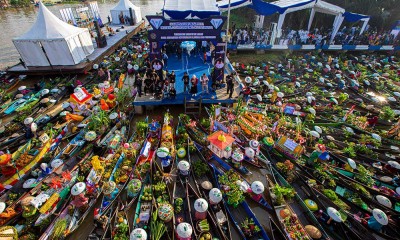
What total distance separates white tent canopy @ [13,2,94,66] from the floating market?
0.37ft

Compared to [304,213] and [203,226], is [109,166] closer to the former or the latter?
[203,226]

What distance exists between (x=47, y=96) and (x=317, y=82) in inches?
974

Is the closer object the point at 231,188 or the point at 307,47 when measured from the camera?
the point at 231,188

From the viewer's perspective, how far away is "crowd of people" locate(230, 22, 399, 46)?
26250mm

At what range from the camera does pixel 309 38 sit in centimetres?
2736

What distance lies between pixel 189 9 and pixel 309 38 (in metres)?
15.9

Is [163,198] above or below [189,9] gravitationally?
below

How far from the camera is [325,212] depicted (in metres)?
9.48

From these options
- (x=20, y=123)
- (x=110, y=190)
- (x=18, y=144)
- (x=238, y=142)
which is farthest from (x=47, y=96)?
(x=238, y=142)

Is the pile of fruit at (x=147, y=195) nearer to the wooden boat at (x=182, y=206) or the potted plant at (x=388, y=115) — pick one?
the wooden boat at (x=182, y=206)

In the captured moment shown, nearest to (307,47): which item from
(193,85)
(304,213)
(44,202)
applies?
(193,85)

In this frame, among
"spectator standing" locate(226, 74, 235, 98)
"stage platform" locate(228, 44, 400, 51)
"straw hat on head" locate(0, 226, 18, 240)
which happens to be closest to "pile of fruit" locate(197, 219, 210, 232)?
"straw hat on head" locate(0, 226, 18, 240)

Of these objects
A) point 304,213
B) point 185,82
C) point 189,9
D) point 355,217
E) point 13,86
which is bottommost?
point 304,213

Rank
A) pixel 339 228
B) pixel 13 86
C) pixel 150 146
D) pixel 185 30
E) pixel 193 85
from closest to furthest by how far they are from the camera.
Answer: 1. pixel 339 228
2. pixel 150 146
3. pixel 185 30
4. pixel 193 85
5. pixel 13 86
